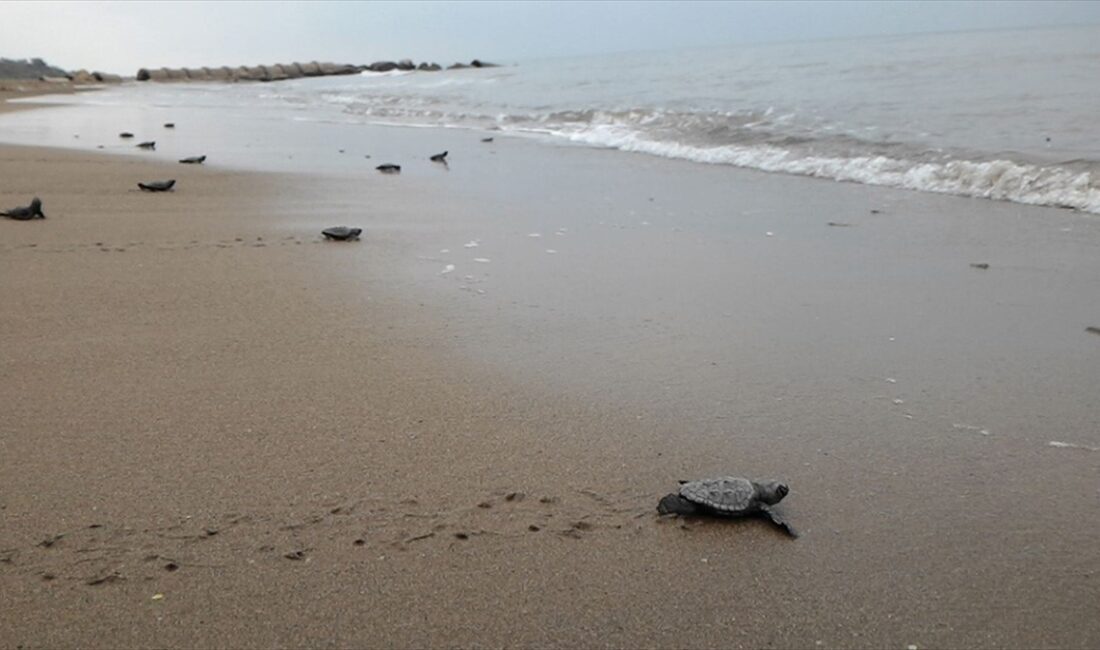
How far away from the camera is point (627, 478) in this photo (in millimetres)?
2623

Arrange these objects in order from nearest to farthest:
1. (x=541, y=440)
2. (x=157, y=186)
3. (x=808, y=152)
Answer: (x=541, y=440) < (x=157, y=186) < (x=808, y=152)

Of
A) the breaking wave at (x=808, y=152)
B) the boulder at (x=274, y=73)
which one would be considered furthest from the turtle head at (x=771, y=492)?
the boulder at (x=274, y=73)

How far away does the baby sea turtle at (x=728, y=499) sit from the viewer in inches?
91.3

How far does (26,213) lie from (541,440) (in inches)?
212

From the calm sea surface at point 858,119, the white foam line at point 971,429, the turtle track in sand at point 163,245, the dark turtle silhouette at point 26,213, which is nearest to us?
the white foam line at point 971,429

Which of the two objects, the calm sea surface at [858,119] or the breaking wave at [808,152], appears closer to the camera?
the breaking wave at [808,152]

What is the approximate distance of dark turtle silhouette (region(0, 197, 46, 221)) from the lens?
20.6ft

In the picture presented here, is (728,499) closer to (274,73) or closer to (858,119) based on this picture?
(858,119)

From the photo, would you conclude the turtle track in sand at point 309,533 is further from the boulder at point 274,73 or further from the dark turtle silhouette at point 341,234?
the boulder at point 274,73

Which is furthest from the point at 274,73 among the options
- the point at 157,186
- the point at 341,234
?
the point at 341,234

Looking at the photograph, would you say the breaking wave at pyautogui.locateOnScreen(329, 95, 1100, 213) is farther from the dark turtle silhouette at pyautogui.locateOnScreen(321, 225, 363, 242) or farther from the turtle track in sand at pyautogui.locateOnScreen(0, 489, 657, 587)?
the turtle track in sand at pyautogui.locateOnScreen(0, 489, 657, 587)

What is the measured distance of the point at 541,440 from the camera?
2877 millimetres

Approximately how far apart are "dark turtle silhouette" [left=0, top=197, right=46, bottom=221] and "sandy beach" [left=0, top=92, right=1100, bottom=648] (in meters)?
0.51

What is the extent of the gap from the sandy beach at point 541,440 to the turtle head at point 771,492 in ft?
0.31
